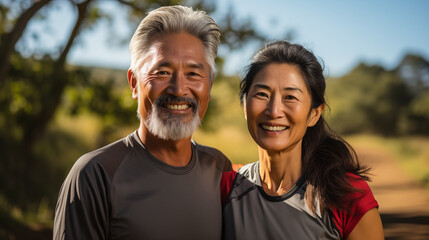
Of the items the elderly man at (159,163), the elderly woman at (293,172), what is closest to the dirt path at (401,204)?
the elderly woman at (293,172)

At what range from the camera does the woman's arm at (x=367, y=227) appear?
2025 millimetres

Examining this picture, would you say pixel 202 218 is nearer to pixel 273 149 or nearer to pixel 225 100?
pixel 273 149

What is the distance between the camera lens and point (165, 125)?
2326 mm

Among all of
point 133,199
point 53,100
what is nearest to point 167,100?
point 133,199

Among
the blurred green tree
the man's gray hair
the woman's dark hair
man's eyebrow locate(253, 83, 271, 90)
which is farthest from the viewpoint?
the blurred green tree

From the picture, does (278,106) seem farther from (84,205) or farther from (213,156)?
(84,205)

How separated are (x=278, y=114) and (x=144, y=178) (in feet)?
2.81

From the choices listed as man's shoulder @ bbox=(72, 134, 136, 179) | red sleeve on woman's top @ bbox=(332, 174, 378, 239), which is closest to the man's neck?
man's shoulder @ bbox=(72, 134, 136, 179)

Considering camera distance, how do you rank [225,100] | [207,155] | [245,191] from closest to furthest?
[245,191], [207,155], [225,100]

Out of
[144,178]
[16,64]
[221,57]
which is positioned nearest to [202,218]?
[144,178]

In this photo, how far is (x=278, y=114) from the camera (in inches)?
88.3

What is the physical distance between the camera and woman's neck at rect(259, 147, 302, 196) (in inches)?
91.7

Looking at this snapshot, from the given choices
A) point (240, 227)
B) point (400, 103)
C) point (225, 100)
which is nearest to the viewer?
point (240, 227)

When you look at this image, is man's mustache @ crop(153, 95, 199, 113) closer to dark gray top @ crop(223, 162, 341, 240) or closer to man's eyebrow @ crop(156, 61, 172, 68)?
man's eyebrow @ crop(156, 61, 172, 68)
